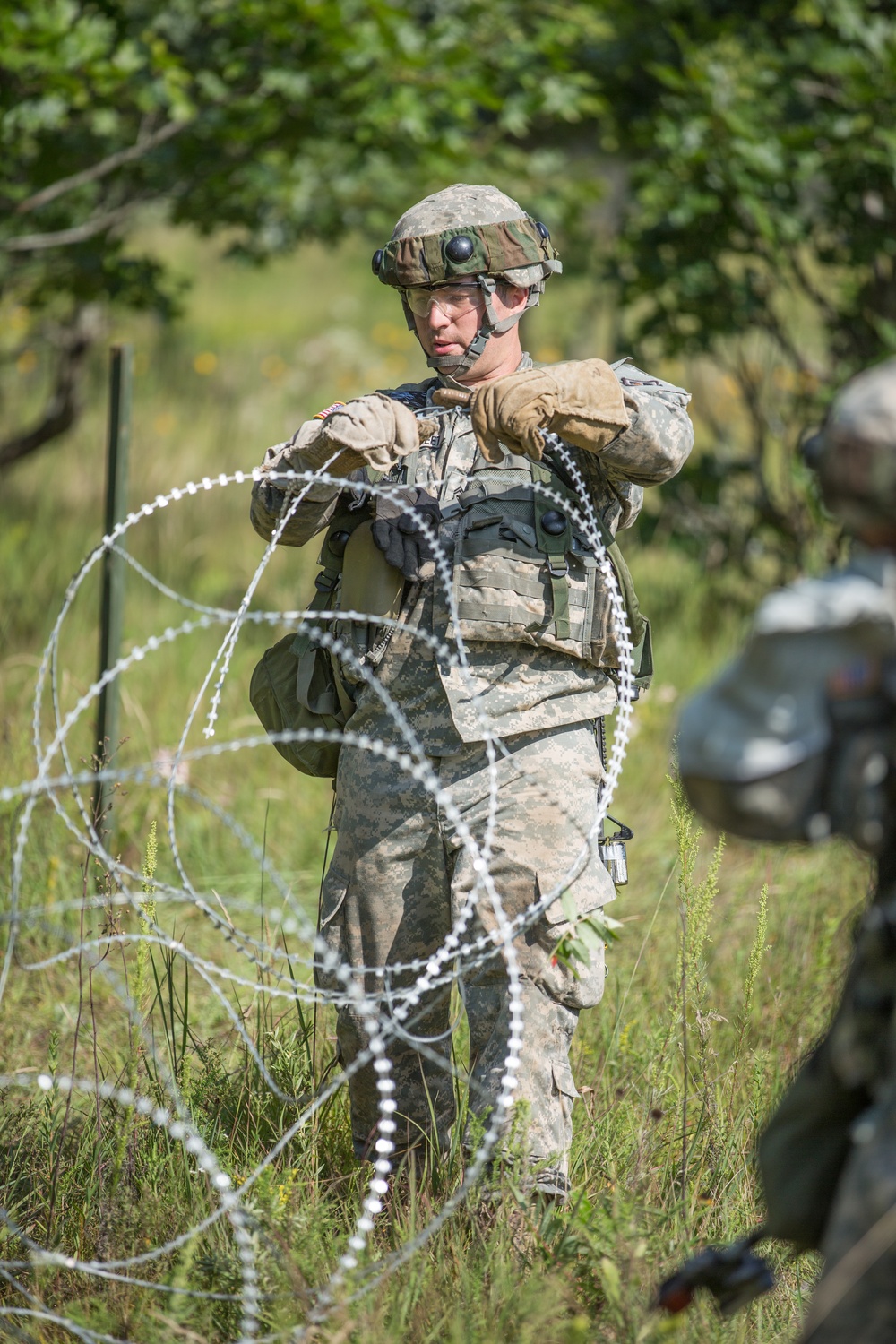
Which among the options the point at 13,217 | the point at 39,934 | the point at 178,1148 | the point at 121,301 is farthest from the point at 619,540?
the point at 178,1148

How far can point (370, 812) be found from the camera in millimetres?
2895

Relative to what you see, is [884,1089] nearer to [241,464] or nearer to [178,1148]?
[178,1148]

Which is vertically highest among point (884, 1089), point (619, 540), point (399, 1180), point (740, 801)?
point (619, 540)

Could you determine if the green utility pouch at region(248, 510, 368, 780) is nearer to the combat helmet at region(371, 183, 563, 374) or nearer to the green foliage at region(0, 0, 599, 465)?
the combat helmet at region(371, 183, 563, 374)

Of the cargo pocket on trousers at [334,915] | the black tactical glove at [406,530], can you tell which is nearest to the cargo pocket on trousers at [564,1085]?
the cargo pocket on trousers at [334,915]

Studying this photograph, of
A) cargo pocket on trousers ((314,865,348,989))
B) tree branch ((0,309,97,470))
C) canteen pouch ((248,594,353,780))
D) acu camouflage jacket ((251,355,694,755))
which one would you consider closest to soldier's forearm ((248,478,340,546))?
acu camouflage jacket ((251,355,694,755))

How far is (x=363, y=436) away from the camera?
2.62m

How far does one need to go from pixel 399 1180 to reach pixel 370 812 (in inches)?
29.8

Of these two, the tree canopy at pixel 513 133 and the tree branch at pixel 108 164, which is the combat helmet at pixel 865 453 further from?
the tree branch at pixel 108 164

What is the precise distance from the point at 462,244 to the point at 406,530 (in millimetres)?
584

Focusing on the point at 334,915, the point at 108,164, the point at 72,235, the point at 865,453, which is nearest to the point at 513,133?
the point at 108,164

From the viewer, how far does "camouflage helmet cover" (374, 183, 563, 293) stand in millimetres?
2801

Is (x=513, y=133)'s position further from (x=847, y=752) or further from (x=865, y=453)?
(x=847, y=752)

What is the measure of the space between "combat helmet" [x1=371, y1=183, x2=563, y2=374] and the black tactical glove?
0.28 metres
